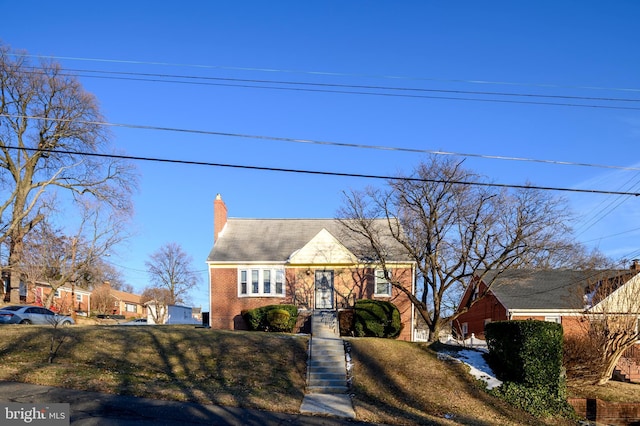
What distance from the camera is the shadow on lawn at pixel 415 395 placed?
13.3m

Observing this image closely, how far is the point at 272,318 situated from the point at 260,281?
13.7ft

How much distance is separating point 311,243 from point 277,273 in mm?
2551

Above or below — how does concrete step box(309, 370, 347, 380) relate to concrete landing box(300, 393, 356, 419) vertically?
above

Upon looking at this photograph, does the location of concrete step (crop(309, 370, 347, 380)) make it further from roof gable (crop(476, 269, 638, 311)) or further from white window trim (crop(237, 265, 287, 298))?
roof gable (crop(476, 269, 638, 311))

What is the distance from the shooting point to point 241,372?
15.6 meters

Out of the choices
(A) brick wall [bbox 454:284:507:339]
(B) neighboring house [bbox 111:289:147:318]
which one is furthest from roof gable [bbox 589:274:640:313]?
(B) neighboring house [bbox 111:289:147:318]

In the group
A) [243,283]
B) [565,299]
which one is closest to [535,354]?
[565,299]

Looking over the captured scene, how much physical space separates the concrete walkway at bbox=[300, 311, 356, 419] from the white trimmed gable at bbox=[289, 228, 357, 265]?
27.1 ft

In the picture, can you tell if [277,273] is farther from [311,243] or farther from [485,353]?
[485,353]

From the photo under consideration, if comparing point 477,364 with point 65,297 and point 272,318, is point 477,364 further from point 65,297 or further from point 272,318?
point 65,297

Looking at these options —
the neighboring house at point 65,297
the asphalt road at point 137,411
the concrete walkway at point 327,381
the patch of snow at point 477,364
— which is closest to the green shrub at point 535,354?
the patch of snow at point 477,364

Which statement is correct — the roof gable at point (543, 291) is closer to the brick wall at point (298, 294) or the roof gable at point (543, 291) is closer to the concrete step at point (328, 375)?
the brick wall at point (298, 294)

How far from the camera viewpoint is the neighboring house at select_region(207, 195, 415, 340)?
2762 centimetres

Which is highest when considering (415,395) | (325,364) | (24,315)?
(24,315)
